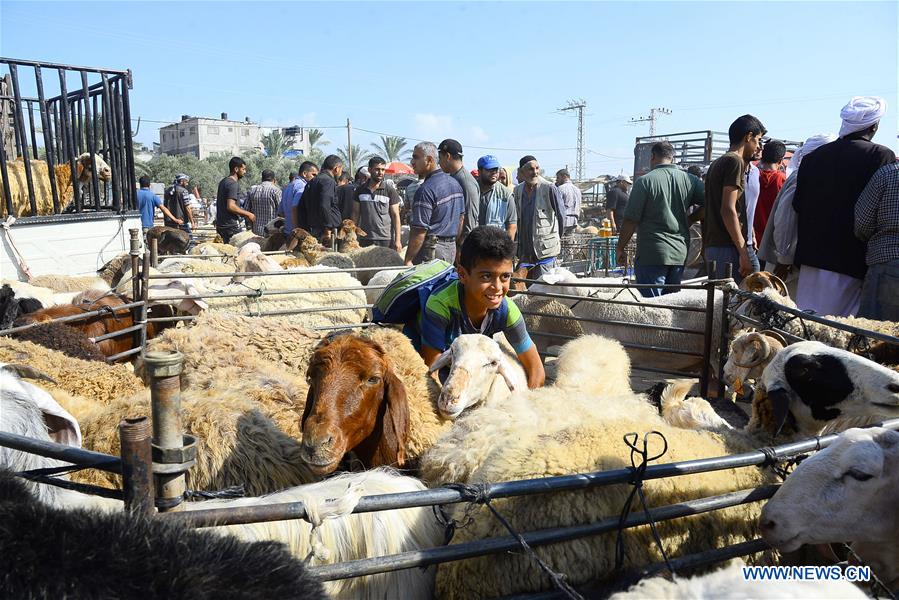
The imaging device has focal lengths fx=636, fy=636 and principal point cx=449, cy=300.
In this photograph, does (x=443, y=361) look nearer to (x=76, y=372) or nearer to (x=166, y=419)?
(x=166, y=419)

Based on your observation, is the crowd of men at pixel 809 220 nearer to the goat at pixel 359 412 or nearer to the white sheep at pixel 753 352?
the white sheep at pixel 753 352

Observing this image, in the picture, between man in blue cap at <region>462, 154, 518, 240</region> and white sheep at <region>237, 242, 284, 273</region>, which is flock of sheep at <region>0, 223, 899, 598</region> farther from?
man in blue cap at <region>462, 154, 518, 240</region>

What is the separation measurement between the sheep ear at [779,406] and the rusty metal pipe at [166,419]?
7.92ft

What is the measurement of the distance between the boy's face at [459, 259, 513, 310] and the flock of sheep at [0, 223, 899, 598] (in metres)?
0.35

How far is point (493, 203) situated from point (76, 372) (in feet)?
17.3

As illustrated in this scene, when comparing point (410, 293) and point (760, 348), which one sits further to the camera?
point (410, 293)

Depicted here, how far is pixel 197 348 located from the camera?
421 centimetres

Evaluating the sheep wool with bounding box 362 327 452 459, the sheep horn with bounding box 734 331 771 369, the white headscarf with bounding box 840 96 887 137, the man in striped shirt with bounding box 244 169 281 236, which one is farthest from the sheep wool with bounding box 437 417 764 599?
the man in striped shirt with bounding box 244 169 281 236

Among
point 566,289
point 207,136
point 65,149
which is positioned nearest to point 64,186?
point 65,149

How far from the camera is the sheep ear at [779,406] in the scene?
2764 mm

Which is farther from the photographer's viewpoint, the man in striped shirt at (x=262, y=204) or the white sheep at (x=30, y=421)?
the man in striped shirt at (x=262, y=204)

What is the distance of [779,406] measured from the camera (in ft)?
9.13

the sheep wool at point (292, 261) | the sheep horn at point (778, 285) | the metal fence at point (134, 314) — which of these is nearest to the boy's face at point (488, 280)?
the sheep horn at point (778, 285)

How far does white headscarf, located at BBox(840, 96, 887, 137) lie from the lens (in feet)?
15.3
